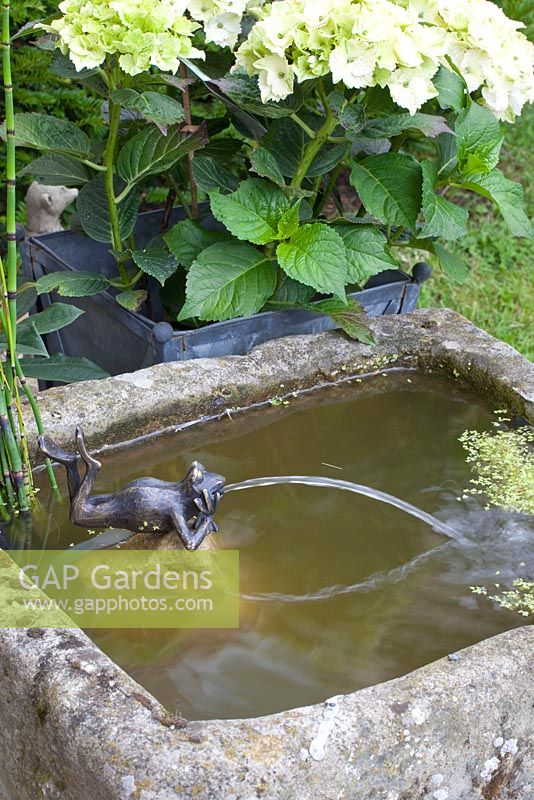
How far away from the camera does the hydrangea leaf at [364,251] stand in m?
2.25

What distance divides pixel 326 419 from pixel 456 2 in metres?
0.97

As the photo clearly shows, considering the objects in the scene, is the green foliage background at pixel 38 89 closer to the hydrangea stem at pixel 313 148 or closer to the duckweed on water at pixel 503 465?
the hydrangea stem at pixel 313 148

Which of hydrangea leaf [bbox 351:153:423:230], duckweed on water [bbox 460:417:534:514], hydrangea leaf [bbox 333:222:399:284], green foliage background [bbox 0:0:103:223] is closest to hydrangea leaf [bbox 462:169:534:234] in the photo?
hydrangea leaf [bbox 351:153:423:230]

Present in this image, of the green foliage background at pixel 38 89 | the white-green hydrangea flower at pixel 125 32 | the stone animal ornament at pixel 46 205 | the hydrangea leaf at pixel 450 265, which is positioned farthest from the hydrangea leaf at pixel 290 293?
the green foliage background at pixel 38 89

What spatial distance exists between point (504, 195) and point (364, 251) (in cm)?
37

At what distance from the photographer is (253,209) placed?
224cm

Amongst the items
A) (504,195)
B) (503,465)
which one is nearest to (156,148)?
(504,195)

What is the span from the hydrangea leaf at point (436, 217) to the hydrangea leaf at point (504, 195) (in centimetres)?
9

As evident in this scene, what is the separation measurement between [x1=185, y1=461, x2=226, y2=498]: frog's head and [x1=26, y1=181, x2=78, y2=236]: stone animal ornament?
1930 millimetres

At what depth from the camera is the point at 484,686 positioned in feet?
4.42

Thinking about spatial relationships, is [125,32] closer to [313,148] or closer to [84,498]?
[313,148]

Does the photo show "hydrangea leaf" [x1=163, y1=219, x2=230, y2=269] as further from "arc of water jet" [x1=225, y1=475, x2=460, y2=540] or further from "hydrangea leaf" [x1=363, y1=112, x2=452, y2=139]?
"arc of water jet" [x1=225, y1=475, x2=460, y2=540]

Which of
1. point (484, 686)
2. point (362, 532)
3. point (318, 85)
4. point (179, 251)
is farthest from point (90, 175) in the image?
point (484, 686)

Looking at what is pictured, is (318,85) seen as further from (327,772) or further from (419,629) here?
(327,772)
